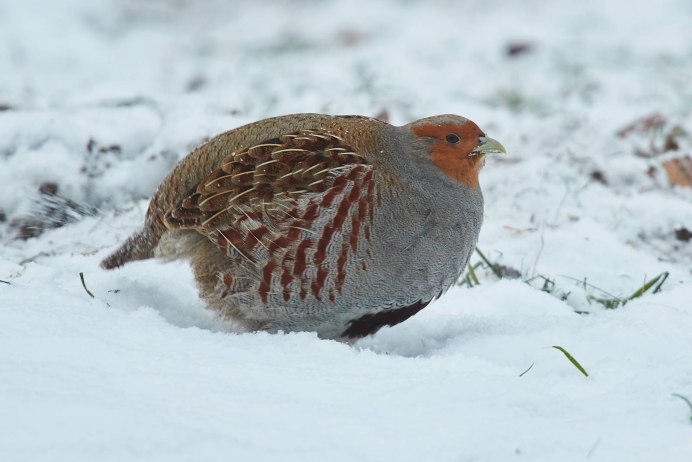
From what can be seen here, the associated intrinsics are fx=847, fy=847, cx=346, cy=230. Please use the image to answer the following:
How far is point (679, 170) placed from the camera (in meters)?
5.25

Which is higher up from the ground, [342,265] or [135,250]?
[135,250]

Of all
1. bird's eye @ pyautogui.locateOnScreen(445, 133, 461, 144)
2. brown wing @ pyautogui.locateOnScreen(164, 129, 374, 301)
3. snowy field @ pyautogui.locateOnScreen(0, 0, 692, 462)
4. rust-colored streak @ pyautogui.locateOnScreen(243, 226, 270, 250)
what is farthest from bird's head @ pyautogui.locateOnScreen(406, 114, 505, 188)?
rust-colored streak @ pyautogui.locateOnScreen(243, 226, 270, 250)

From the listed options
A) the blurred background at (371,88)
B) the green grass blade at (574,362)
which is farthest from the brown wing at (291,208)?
the blurred background at (371,88)

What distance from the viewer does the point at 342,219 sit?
117 inches

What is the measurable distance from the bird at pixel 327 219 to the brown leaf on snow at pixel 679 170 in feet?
7.92

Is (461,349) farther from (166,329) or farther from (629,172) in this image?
(629,172)

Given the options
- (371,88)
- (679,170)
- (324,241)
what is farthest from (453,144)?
(371,88)

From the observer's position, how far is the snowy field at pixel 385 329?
207cm

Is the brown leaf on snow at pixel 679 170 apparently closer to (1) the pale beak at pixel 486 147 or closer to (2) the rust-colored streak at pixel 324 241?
(1) the pale beak at pixel 486 147

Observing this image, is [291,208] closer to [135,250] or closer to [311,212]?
[311,212]

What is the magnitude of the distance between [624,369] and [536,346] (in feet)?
1.22

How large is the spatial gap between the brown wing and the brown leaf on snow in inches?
115

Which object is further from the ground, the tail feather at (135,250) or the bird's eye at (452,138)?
the bird's eye at (452,138)

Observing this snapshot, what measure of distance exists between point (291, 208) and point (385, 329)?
2.58ft
